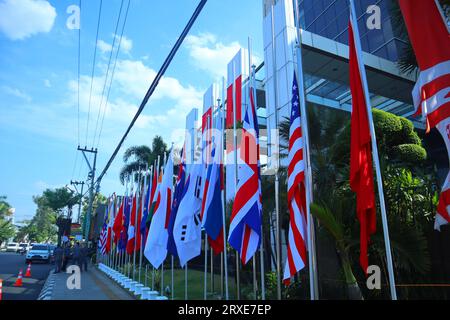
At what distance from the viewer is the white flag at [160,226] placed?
33.3ft

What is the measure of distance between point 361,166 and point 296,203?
141 centimetres

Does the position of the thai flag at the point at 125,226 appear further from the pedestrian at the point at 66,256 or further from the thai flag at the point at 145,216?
the pedestrian at the point at 66,256

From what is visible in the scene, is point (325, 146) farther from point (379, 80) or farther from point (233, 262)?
point (379, 80)

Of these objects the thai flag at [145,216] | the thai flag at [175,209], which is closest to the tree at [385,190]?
the thai flag at [175,209]

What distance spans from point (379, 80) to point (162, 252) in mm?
13835

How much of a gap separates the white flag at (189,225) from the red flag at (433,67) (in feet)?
19.1

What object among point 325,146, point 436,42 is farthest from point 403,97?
point 436,42

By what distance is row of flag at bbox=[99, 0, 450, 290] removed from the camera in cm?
443

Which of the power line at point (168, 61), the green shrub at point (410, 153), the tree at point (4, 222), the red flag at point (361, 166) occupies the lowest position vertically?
the red flag at point (361, 166)

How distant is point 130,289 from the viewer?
12617 millimetres

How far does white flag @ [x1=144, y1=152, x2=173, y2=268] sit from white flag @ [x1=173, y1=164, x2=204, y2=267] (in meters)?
1.37

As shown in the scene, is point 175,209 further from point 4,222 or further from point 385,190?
point 4,222

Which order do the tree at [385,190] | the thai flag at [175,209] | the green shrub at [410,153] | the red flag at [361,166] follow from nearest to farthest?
the red flag at [361,166]
the tree at [385,190]
the thai flag at [175,209]
the green shrub at [410,153]

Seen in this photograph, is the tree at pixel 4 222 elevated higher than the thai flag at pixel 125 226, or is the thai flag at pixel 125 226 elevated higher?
the tree at pixel 4 222
